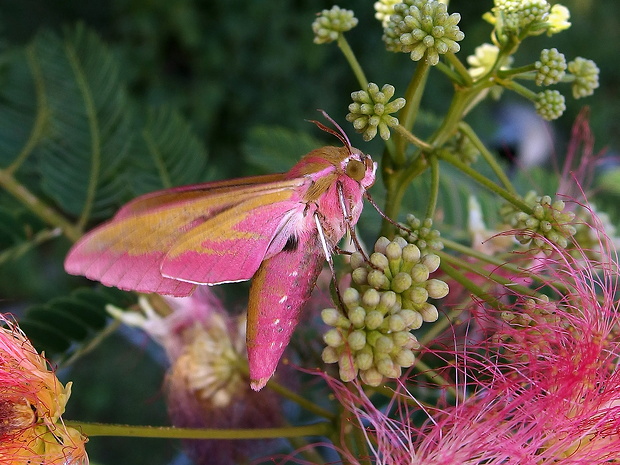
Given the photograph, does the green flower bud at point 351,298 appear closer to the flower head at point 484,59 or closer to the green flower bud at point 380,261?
the green flower bud at point 380,261

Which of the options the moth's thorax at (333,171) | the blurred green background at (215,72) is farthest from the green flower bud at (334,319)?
the blurred green background at (215,72)

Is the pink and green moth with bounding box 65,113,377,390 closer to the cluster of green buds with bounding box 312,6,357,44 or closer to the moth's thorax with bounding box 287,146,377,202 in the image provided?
the moth's thorax with bounding box 287,146,377,202

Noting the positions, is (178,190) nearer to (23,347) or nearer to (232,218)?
(232,218)

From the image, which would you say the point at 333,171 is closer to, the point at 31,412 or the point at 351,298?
the point at 351,298

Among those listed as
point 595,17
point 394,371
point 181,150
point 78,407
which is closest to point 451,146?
point 394,371

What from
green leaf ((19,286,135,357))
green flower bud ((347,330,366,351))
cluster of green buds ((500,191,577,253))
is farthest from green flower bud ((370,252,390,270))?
green leaf ((19,286,135,357))

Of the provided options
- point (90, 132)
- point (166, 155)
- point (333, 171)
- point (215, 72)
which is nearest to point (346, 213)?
point (333, 171)
